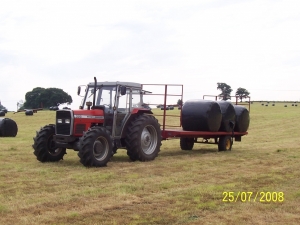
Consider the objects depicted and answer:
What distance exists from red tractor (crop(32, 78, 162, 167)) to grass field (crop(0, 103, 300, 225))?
14.1 inches

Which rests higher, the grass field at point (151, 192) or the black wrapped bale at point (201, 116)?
the black wrapped bale at point (201, 116)

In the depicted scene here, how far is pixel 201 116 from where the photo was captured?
14.5 metres

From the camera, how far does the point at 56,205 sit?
671 centimetres

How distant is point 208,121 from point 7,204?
873cm

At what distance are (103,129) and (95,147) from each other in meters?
0.46

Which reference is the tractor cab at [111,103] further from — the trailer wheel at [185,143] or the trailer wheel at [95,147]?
the trailer wheel at [185,143]

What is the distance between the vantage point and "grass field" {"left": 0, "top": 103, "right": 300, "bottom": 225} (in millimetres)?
6109

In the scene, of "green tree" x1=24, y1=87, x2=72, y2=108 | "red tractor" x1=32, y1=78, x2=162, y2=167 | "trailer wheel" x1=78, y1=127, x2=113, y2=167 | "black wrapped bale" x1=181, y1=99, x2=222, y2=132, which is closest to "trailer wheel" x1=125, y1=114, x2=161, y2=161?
"red tractor" x1=32, y1=78, x2=162, y2=167

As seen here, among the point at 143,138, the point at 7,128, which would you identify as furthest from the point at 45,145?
the point at 7,128

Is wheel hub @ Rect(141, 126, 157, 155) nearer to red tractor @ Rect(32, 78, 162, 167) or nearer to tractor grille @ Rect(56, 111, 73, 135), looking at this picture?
red tractor @ Rect(32, 78, 162, 167)

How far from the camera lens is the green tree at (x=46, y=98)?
7319 centimetres

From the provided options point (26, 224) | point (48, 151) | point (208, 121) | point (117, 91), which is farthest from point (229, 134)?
point (26, 224)

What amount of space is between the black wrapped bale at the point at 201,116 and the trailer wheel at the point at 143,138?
99.1 inches
